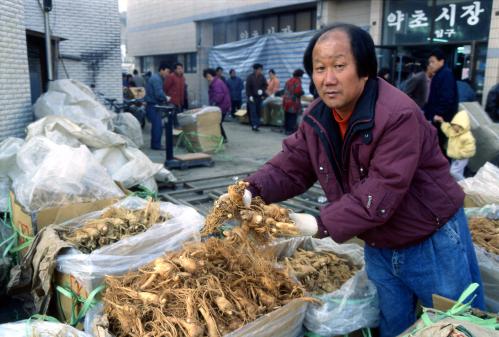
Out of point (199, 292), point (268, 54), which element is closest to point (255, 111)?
point (268, 54)

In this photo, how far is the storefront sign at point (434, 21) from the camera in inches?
421

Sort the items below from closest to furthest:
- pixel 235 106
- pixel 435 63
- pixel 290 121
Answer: pixel 435 63 → pixel 290 121 → pixel 235 106

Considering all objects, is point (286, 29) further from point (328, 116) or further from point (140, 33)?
point (328, 116)

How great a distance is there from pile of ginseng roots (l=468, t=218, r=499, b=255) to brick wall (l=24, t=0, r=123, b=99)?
818cm

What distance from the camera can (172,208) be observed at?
3457 millimetres

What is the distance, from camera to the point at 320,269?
9.46 feet

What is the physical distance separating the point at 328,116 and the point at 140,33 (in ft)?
78.2

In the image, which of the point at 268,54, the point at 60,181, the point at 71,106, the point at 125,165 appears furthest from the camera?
the point at 268,54

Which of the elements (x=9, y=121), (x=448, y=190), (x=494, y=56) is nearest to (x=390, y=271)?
(x=448, y=190)

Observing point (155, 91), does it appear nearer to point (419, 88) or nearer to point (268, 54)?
point (419, 88)

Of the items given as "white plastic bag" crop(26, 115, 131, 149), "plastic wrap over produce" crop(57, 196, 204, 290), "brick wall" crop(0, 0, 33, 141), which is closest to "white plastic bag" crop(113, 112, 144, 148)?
"brick wall" crop(0, 0, 33, 141)

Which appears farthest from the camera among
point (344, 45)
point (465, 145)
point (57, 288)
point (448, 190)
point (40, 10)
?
point (40, 10)

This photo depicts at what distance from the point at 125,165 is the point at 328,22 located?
1106 cm

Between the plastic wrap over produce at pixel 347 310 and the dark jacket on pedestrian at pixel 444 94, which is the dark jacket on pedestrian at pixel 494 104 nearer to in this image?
the dark jacket on pedestrian at pixel 444 94
